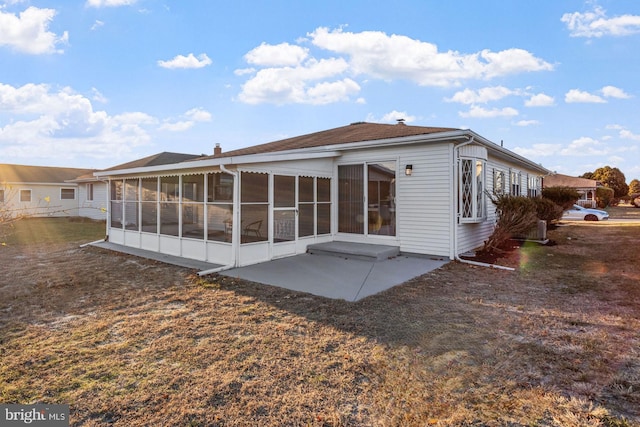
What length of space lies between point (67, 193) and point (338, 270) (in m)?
26.4

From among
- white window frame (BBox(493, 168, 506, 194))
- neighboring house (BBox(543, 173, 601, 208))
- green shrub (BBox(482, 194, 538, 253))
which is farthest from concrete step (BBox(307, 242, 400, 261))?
neighboring house (BBox(543, 173, 601, 208))

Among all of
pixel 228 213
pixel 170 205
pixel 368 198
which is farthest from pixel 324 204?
pixel 170 205

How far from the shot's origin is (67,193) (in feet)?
81.8

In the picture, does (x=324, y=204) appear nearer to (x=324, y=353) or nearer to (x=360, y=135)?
(x=360, y=135)

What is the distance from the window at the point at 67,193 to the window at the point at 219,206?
2345 centimetres

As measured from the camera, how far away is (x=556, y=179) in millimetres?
35625

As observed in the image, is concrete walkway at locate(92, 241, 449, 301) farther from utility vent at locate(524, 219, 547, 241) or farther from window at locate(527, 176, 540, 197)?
window at locate(527, 176, 540, 197)

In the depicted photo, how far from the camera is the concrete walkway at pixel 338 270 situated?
5.73 m

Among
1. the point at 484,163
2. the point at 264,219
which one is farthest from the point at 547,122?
the point at 264,219

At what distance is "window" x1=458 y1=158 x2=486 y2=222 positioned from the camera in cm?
820

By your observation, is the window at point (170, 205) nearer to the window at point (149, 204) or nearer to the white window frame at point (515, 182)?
the window at point (149, 204)

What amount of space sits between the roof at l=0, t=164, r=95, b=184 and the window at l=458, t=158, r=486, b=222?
2735 cm

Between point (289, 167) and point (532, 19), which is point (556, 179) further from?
point (289, 167)

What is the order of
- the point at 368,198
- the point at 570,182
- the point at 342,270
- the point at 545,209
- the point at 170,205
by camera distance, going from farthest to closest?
the point at 570,182
the point at 545,209
the point at 368,198
the point at 170,205
the point at 342,270
